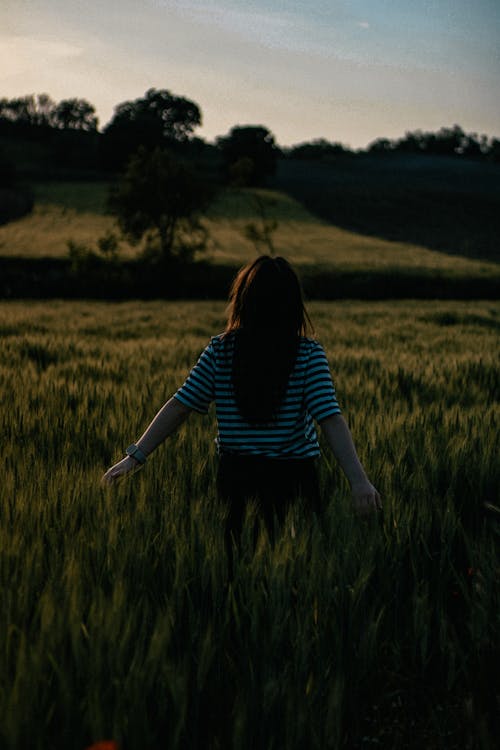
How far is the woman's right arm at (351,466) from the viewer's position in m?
1.92

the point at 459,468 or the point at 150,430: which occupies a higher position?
the point at 150,430

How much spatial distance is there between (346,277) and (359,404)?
68.7 feet

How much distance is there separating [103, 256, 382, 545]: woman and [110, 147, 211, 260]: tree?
23.3m

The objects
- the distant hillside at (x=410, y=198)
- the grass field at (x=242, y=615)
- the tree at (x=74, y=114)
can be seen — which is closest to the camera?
the grass field at (x=242, y=615)

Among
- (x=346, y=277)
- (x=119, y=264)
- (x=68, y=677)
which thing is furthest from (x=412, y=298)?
(x=68, y=677)

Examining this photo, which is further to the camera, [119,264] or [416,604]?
[119,264]

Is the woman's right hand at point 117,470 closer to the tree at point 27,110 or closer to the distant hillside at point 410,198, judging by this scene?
the distant hillside at point 410,198

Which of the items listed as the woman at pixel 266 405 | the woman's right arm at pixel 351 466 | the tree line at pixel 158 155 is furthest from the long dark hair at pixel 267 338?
the tree line at pixel 158 155

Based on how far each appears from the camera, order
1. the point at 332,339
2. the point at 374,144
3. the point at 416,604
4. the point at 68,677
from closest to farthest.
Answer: the point at 68,677 → the point at 416,604 → the point at 332,339 → the point at 374,144

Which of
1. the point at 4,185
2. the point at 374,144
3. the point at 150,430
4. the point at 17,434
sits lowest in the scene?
the point at 17,434

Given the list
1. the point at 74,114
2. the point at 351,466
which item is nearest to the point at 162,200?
the point at 351,466

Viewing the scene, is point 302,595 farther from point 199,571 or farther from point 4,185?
point 4,185

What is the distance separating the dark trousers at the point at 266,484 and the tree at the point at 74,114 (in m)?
88.3

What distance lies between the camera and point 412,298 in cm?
2389
